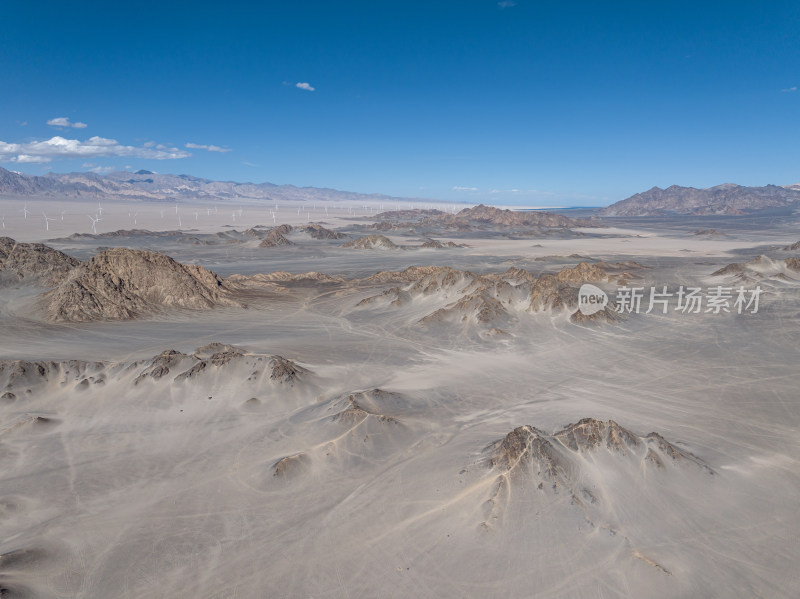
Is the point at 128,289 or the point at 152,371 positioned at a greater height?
the point at 128,289

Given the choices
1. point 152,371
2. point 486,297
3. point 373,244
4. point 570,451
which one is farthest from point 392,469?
point 373,244

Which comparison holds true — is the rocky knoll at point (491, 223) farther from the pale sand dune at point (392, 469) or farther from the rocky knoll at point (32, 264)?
the pale sand dune at point (392, 469)

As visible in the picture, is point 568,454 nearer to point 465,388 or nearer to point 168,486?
point 465,388

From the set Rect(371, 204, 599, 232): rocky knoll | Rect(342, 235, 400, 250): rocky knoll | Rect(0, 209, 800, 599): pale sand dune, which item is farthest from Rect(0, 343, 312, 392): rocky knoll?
Rect(371, 204, 599, 232): rocky knoll

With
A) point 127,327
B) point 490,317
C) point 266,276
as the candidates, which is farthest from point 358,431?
point 266,276

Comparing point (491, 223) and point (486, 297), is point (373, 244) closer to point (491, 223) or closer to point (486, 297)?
point (486, 297)

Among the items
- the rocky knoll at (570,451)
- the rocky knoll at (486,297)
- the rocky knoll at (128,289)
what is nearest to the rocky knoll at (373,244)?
the rocky knoll at (486,297)
